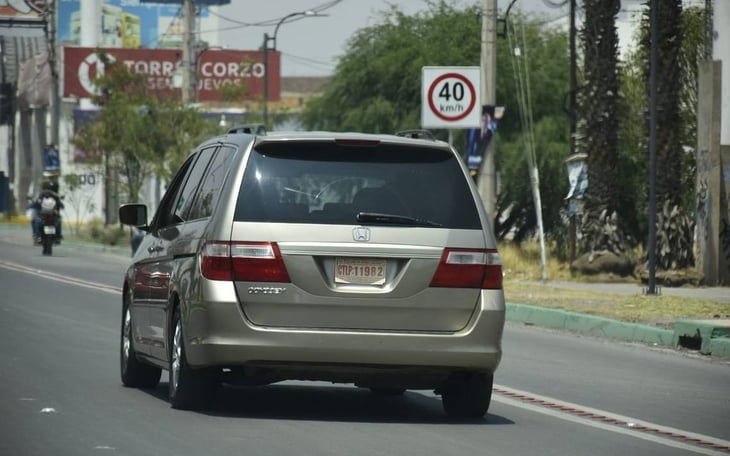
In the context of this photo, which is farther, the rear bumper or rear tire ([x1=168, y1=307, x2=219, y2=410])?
rear tire ([x1=168, y1=307, x2=219, y2=410])

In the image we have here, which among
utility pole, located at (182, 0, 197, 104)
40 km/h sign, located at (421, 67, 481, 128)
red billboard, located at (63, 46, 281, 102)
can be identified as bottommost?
40 km/h sign, located at (421, 67, 481, 128)

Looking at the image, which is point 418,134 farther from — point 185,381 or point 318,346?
point 185,381

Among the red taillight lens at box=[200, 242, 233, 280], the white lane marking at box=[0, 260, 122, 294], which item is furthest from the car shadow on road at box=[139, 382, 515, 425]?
the white lane marking at box=[0, 260, 122, 294]

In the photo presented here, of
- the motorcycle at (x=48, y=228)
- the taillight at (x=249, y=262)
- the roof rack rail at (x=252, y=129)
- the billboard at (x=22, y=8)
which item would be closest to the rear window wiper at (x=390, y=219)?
the taillight at (x=249, y=262)

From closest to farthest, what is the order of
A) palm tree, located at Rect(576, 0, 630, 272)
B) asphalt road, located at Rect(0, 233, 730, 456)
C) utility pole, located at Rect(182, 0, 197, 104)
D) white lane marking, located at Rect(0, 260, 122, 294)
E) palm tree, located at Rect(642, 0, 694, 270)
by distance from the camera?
1. asphalt road, located at Rect(0, 233, 730, 456)
2. white lane marking, located at Rect(0, 260, 122, 294)
3. palm tree, located at Rect(642, 0, 694, 270)
4. palm tree, located at Rect(576, 0, 630, 272)
5. utility pole, located at Rect(182, 0, 197, 104)

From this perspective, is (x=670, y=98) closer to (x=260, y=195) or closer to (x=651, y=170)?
(x=651, y=170)

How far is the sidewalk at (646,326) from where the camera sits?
17.4m

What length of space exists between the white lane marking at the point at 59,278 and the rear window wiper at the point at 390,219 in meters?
15.1

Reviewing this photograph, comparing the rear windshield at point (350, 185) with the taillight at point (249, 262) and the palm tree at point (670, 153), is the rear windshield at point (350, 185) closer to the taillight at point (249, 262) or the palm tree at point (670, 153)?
the taillight at point (249, 262)

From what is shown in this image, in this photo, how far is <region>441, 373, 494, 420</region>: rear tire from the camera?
10.8m

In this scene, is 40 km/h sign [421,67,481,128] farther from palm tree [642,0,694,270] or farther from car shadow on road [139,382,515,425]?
car shadow on road [139,382,515,425]

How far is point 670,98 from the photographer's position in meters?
28.9

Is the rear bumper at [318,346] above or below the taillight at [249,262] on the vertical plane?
below

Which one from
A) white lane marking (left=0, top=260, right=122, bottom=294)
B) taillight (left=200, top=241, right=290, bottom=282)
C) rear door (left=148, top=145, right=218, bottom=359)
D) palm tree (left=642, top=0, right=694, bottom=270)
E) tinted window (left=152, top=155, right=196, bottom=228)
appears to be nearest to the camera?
taillight (left=200, top=241, right=290, bottom=282)
